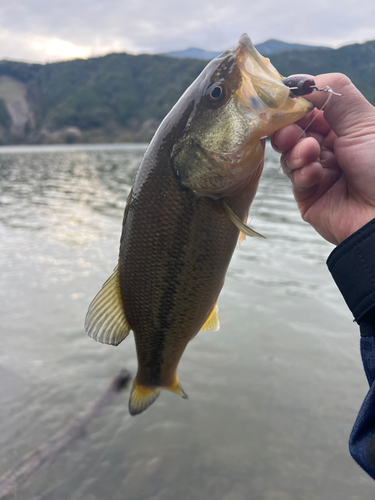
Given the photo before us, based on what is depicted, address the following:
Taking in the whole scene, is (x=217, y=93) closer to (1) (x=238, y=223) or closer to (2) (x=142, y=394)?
(1) (x=238, y=223)

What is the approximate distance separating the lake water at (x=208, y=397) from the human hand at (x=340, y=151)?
2311 millimetres

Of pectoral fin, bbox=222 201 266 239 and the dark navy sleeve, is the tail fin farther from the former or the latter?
pectoral fin, bbox=222 201 266 239

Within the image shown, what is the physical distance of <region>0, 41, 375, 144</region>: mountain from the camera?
350ft

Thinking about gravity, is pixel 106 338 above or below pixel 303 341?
above

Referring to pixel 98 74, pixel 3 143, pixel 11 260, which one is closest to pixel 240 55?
pixel 11 260

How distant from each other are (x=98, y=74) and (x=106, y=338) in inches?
7092

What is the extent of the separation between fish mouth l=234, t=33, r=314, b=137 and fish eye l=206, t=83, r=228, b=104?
3.0 inches

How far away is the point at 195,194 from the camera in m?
1.83

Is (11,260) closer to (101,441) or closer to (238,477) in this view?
(101,441)

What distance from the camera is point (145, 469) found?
3.14m


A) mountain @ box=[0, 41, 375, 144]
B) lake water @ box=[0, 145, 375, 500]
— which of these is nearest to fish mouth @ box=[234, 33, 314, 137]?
lake water @ box=[0, 145, 375, 500]

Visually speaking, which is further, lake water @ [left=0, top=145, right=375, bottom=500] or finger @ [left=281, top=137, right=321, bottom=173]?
lake water @ [left=0, top=145, right=375, bottom=500]

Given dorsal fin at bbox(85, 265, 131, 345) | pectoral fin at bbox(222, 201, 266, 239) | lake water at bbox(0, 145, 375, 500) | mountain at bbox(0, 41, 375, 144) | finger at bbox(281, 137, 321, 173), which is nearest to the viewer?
pectoral fin at bbox(222, 201, 266, 239)

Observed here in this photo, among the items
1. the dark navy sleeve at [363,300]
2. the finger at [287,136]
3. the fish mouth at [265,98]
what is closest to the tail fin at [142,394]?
the dark navy sleeve at [363,300]
